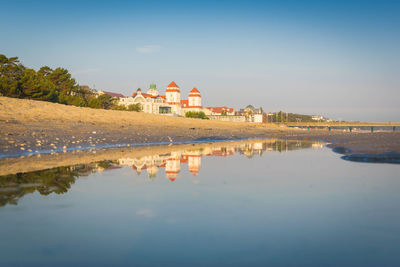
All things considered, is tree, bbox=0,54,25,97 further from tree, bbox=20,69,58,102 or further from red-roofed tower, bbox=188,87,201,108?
red-roofed tower, bbox=188,87,201,108

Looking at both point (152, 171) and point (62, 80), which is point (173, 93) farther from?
point (152, 171)

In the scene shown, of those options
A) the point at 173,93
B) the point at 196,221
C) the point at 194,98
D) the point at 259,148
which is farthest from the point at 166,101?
the point at 196,221

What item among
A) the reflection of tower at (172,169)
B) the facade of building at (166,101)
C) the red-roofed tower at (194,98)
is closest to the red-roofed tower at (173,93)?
the facade of building at (166,101)

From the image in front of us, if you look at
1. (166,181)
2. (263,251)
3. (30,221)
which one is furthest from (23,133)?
(263,251)

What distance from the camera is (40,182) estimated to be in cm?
1080

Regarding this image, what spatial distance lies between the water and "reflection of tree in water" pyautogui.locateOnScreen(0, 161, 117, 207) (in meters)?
0.03

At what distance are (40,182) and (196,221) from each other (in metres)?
6.50

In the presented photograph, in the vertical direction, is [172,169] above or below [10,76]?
below

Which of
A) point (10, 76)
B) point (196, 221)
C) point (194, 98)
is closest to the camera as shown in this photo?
point (196, 221)

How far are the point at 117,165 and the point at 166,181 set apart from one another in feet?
15.9

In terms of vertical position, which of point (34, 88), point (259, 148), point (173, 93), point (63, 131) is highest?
point (173, 93)

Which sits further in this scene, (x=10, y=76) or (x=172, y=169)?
(x=10, y=76)

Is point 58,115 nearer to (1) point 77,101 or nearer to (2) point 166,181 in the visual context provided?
(2) point 166,181

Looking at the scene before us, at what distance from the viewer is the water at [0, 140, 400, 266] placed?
16.9 ft
